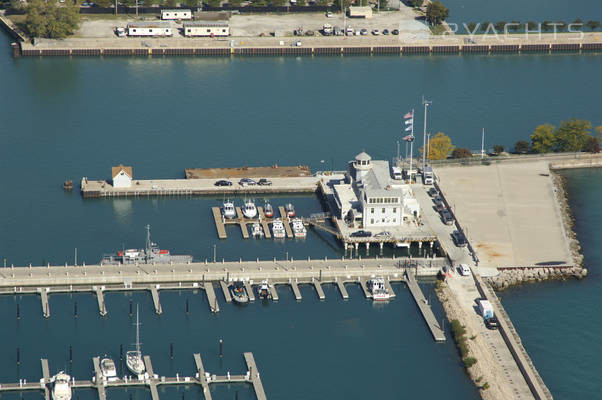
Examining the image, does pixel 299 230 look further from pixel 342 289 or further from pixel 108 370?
pixel 108 370

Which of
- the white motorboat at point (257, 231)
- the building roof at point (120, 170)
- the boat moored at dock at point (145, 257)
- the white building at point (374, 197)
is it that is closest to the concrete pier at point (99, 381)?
the boat moored at dock at point (145, 257)

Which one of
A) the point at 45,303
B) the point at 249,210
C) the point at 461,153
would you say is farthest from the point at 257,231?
the point at 461,153

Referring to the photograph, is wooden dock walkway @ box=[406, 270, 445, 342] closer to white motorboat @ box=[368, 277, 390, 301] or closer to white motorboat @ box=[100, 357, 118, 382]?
white motorboat @ box=[368, 277, 390, 301]

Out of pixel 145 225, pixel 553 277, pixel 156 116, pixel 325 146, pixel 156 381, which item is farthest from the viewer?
pixel 156 116

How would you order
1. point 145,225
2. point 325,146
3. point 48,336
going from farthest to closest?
point 325,146 < point 145,225 < point 48,336

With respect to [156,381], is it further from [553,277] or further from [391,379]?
[553,277]

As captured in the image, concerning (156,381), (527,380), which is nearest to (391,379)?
(527,380)
